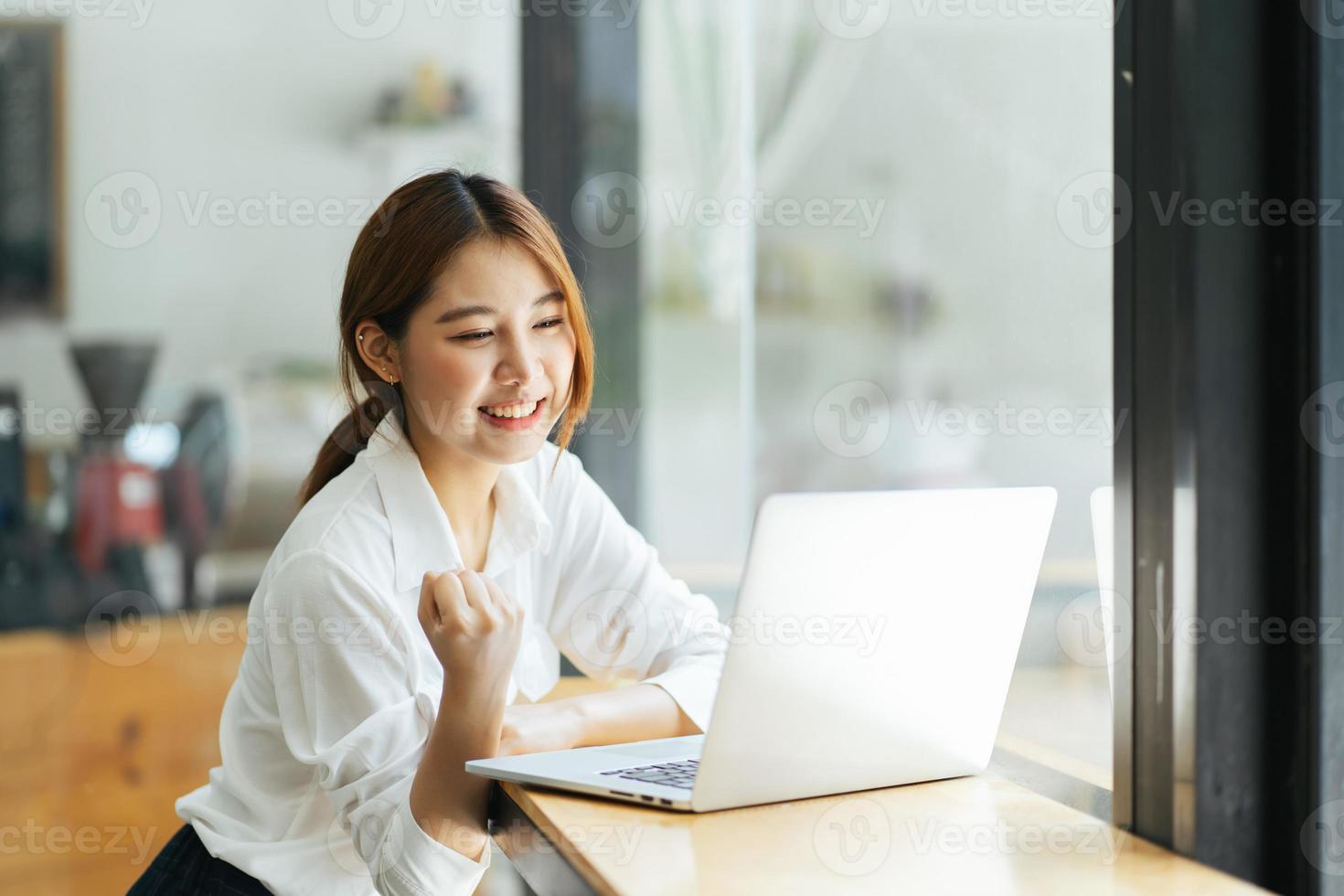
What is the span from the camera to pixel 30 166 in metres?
2.38

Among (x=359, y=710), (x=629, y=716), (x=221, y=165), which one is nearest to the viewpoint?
(x=359, y=710)

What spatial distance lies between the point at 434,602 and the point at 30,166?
6.07 feet

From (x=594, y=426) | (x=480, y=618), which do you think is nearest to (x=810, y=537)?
(x=480, y=618)

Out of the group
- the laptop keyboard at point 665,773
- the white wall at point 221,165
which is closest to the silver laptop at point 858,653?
the laptop keyboard at point 665,773

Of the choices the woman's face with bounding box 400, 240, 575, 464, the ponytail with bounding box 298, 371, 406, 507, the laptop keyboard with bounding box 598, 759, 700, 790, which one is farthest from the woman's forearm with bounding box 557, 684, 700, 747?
the ponytail with bounding box 298, 371, 406, 507

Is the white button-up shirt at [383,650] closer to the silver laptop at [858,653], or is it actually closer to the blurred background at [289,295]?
the silver laptop at [858,653]

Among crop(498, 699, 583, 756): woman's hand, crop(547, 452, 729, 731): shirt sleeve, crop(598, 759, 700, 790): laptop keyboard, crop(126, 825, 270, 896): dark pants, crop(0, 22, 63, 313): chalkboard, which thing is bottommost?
crop(126, 825, 270, 896): dark pants

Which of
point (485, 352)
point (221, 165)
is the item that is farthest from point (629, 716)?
point (221, 165)

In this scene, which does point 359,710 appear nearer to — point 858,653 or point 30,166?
point 858,653

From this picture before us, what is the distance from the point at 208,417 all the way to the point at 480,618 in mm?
1697

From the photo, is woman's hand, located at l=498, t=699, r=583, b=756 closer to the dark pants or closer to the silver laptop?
the silver laptop

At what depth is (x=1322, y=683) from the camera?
2.74ft

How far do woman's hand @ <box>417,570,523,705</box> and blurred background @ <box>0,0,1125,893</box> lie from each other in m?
1.14

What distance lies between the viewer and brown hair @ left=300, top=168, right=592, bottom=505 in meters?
1.20
